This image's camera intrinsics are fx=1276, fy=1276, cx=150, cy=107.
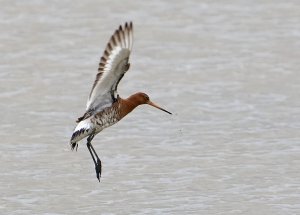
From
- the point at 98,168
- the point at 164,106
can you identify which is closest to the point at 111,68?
the point at 98,168

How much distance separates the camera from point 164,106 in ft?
47.8

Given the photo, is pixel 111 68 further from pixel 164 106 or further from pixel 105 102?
pixel 164 106

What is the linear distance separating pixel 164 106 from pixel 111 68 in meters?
3.29

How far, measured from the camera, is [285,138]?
13.4m

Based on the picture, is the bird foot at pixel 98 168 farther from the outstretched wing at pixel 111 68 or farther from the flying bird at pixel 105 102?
the outstretched wing at pixel 111 68

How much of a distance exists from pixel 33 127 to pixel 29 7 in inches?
209

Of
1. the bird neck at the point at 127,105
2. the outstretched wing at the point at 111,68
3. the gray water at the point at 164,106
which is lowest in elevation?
the gray water at the point at 164,106

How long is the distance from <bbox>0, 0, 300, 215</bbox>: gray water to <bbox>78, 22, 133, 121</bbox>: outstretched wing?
0.78 metres

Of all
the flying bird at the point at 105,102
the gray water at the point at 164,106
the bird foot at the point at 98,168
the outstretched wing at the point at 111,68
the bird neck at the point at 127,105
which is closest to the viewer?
the outstretched wing at the point at 111,68

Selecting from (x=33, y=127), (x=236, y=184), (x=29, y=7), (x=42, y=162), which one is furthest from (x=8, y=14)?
(x=236, y=184)

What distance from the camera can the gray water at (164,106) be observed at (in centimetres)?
1163

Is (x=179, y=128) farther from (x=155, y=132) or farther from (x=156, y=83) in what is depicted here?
(x=156, y=83)

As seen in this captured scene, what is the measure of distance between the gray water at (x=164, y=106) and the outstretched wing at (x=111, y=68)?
781mm

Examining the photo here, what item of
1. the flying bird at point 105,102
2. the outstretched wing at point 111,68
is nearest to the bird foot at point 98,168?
the flying bird at point 105,102
